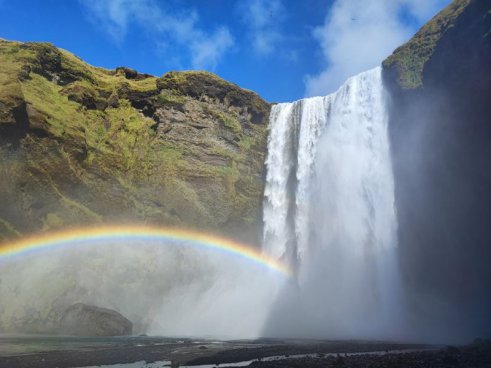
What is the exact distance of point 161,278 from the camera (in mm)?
44812

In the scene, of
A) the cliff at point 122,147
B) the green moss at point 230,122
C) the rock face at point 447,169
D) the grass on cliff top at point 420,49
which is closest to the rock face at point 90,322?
the cliff at point 122,147

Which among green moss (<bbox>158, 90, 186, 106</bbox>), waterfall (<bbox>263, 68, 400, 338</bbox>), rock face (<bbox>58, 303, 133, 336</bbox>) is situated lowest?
rock face (<bbox>58, 303, 133, 336</bbox>)

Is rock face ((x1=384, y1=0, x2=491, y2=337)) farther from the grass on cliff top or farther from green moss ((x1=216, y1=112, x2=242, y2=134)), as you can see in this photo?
green moss ((x1=216, y1=112, x2=242, y2=134))

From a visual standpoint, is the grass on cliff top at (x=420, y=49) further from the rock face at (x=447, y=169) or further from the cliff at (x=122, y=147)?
the cliff at (x=122, y=147)

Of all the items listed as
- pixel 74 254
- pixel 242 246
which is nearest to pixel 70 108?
pixel 74 254

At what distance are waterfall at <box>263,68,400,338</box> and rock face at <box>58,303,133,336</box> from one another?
13.8 m

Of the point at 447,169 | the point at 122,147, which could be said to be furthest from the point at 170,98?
the point at 447,169

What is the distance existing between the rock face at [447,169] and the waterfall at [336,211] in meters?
2.05

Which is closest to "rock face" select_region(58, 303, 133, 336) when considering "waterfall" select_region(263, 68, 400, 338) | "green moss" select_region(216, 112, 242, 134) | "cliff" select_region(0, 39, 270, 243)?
"cliff" select_region(0, 39, 270, 243)

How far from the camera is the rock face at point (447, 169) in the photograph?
125ft

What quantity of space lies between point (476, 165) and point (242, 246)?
89.6ft

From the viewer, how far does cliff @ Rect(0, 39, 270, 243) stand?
132 ft

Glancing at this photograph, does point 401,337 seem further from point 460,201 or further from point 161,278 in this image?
point 161,278

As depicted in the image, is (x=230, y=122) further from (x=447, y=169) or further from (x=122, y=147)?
(x=447, y=169)
